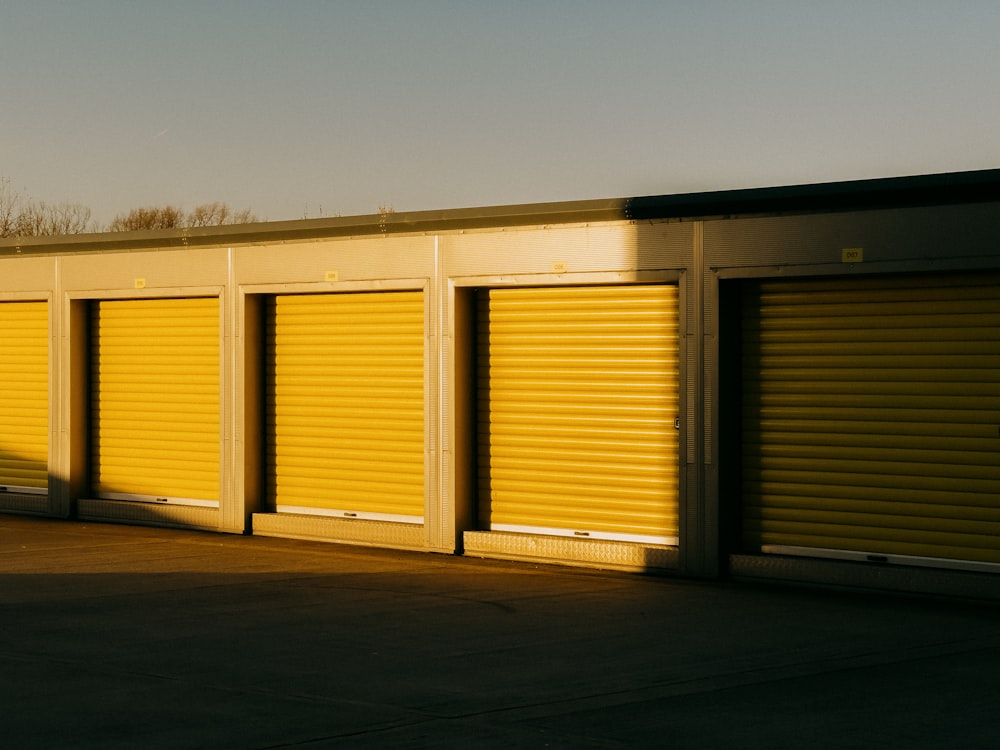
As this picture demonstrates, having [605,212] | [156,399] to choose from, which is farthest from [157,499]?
[605,212]

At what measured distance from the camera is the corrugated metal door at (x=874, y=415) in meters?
12.4

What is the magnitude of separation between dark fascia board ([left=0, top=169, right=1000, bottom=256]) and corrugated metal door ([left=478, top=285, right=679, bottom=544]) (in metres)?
0.75

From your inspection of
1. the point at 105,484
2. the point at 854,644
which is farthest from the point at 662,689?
the point at 105,484

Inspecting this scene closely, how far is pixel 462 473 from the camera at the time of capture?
15.5 m

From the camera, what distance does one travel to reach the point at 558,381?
15.0 m

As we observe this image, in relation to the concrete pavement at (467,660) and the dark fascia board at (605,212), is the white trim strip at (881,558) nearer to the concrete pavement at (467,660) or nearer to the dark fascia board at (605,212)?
the concrete pavement at (467,660)

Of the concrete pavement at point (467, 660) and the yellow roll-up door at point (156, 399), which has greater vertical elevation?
the yellow roll-up door at point (156, 399)

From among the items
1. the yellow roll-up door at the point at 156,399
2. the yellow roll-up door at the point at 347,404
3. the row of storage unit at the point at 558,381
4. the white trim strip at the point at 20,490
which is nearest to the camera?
the row of storage unit at the point at 558,381

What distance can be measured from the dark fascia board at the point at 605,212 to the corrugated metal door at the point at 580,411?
754mm

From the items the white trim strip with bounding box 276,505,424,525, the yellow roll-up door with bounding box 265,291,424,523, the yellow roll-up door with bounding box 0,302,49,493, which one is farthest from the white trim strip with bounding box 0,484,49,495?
the white trim strip with bounding box 276,505,424,525

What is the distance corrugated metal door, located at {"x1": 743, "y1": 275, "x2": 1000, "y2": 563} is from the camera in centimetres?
1245

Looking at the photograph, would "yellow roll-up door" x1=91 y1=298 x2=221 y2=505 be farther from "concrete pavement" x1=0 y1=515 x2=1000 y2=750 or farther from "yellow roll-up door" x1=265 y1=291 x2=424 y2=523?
"concrete pavement" x1=0 y1=515 x2=1000 y2=750

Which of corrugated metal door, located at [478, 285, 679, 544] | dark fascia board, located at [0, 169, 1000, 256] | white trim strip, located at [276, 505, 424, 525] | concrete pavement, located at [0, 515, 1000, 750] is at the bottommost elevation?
concrete pavement, located at [0, 515, 1000, 750]

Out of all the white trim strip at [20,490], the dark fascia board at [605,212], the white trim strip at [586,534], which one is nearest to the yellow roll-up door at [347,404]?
the dark fascia board at [605,212]
